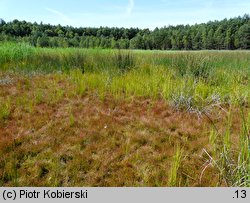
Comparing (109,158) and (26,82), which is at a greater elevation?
(26,82)

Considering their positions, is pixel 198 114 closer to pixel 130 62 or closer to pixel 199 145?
pixel 199 145

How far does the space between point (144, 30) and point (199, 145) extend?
100 metres

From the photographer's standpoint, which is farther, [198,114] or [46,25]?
[46,25]

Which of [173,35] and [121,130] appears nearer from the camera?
[121,130]

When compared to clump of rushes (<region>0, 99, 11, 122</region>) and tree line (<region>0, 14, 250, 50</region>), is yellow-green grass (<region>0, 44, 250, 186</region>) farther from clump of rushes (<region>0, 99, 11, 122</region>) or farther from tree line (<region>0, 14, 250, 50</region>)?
tree line (<region>0, 14, 250, 50</region>)

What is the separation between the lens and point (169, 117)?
545 cm

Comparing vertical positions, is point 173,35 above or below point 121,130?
above

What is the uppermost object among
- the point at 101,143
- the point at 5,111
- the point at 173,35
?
the point at 173,35

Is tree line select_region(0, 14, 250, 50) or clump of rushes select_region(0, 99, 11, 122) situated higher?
tree line select_region(0, 14, 250, 50)

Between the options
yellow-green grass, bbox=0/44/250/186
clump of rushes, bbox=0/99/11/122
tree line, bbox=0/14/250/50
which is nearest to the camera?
yellow-green grass, bbox=0/44/250/186

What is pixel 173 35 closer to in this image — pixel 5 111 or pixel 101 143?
pixel 5 111

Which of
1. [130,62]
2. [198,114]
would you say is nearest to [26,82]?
[130,62]

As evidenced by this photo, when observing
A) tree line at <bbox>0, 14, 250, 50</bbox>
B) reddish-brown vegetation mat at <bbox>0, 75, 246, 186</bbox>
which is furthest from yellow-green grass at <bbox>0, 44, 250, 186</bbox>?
tree line at <bbox>0, 14, 250, 50</bbox>

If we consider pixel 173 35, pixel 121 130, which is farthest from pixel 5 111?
pixel 173 35
